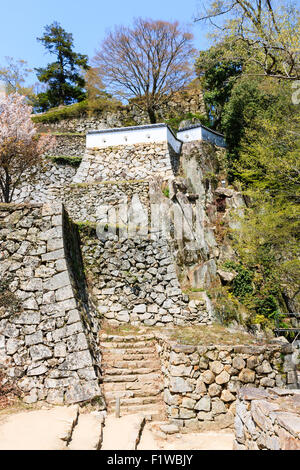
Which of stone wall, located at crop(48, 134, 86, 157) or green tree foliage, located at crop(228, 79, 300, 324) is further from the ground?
stone wall, located at crop(48, 134, 86, 157)

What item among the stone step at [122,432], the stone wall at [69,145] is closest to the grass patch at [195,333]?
the stone step at [122,432]

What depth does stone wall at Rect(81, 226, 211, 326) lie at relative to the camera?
9219 mm

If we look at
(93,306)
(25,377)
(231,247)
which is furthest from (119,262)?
(231,247)

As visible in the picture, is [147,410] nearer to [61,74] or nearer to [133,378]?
[133,378]

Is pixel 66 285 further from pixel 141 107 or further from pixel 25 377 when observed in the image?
pixel 141 107

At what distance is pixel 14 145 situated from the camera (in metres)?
10.1

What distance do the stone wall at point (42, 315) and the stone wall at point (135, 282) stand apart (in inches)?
70.3

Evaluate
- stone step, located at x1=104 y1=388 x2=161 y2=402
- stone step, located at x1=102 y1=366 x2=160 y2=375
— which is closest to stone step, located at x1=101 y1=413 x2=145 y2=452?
stone step, located at x1=104 y1=388 x2=161 y2=402

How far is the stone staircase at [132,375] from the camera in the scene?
20.3ft

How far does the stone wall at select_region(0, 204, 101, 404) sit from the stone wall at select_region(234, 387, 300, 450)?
2568 mm

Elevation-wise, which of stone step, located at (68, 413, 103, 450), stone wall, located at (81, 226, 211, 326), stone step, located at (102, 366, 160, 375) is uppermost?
stone wall, located at (81, 226, 211, 326)

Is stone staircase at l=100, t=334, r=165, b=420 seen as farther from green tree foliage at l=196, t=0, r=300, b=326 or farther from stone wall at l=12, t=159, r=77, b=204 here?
stone wall at l=12, t=159, r=77, b=204

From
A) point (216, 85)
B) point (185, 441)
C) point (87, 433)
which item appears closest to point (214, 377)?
point (185, 441)

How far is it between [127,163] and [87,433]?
43.4 feet
